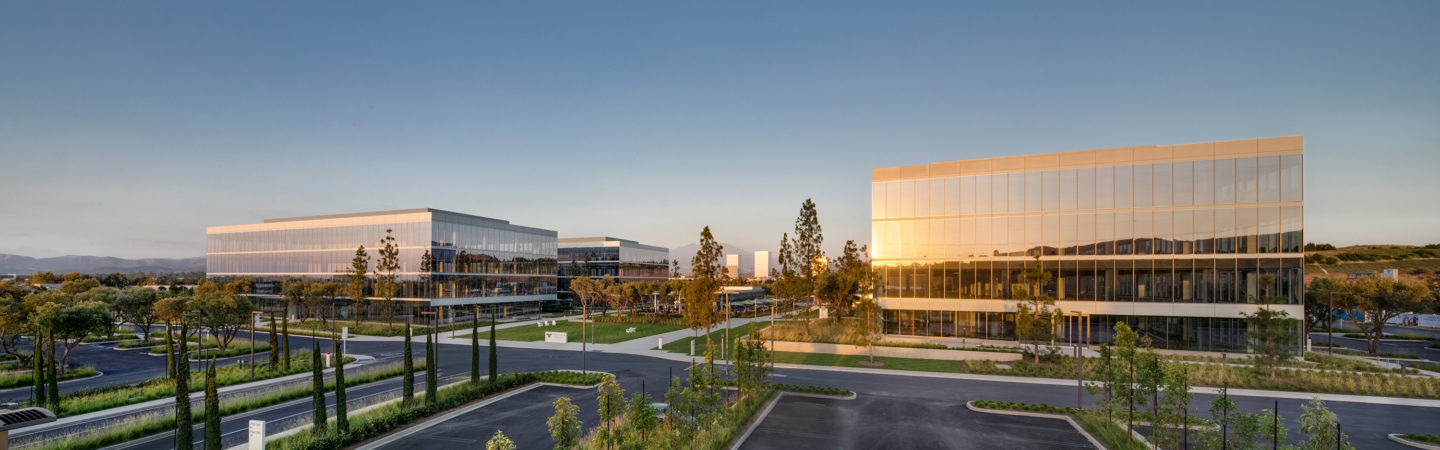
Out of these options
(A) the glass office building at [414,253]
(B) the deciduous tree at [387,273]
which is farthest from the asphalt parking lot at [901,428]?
(A) the glass office building at [414,253]

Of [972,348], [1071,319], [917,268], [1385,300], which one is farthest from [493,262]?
[1385,300]

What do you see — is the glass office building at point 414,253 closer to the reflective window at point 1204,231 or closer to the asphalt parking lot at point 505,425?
the asphalt parking lot at point 505,425

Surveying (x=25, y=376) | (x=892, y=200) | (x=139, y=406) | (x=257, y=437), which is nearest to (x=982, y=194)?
(x=892, y=200)

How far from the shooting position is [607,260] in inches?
3932

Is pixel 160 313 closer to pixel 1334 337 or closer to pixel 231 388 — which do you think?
pixel 231 388

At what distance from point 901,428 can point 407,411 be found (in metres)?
17.4

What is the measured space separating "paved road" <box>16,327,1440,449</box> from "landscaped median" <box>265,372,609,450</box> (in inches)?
68.9

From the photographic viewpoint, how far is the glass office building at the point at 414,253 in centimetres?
6334

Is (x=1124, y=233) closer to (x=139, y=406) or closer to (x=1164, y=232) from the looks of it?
(x=1164, y=232)

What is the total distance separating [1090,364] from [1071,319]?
35.1 ft

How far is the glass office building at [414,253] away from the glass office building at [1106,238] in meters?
45.8

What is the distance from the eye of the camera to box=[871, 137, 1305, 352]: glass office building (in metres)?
37.8

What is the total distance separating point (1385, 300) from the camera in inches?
1523

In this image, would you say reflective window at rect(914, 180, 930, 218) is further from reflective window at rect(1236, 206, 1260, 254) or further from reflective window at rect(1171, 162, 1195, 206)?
reflective window at rect(1236, 206, 1260, 254)
